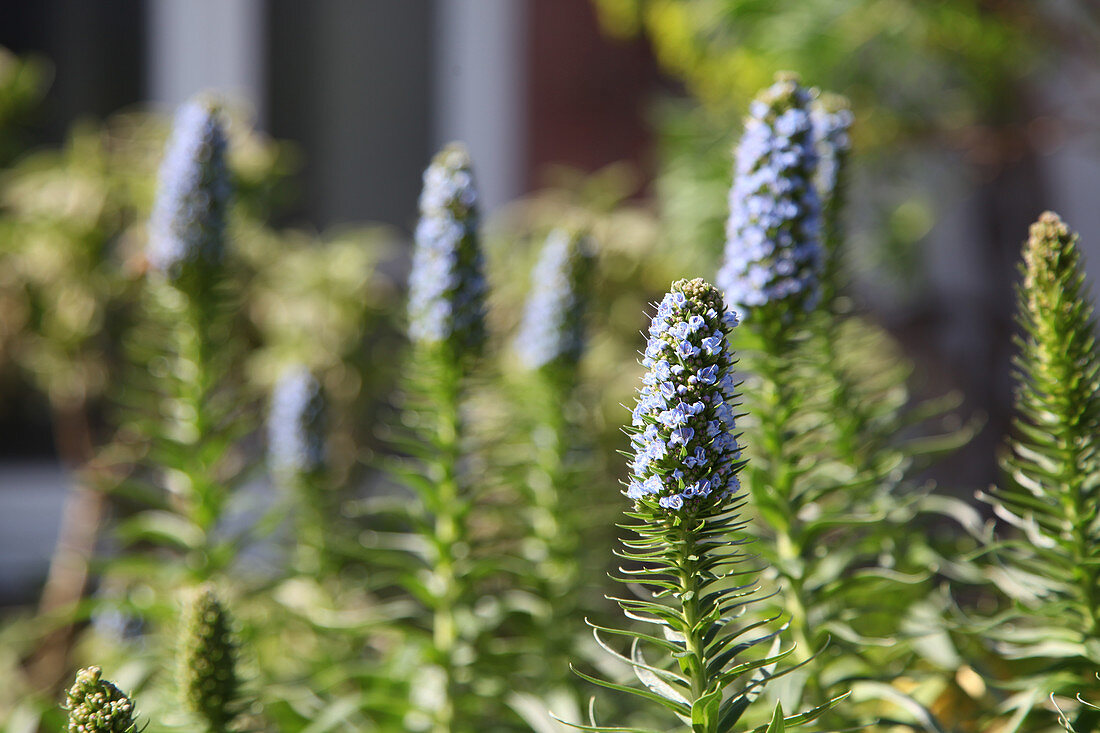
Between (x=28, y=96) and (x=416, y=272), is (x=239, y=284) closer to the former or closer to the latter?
(x=28, y=96)

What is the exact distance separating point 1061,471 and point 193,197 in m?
1.73

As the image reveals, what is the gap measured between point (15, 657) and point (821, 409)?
2.37 metres

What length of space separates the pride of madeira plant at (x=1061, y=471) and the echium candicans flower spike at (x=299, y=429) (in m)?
1.58

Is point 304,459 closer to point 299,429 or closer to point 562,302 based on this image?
point 299,429

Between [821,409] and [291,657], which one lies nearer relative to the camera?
[821,409]

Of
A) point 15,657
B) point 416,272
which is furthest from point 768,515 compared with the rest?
point 15,657

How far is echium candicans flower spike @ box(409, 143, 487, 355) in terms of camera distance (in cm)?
182

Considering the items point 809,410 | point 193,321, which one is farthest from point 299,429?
point 809,410

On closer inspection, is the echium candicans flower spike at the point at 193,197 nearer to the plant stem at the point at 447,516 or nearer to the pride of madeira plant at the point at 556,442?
the plant stem at the point at 447,516

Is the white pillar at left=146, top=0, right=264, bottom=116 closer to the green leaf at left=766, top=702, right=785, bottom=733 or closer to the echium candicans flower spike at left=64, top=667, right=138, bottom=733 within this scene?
the echium candicans flower spike at left=64, top=667, right=138, bottom=733

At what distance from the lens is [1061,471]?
4.68 ft

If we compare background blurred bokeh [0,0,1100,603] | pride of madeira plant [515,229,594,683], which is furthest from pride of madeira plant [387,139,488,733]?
background blurred bokeh [0,0,1100,603]

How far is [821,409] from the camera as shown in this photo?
169 centimetres

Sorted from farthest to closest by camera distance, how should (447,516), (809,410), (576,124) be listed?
1. (576,124)
2. (447,516)
3. (809,410)
